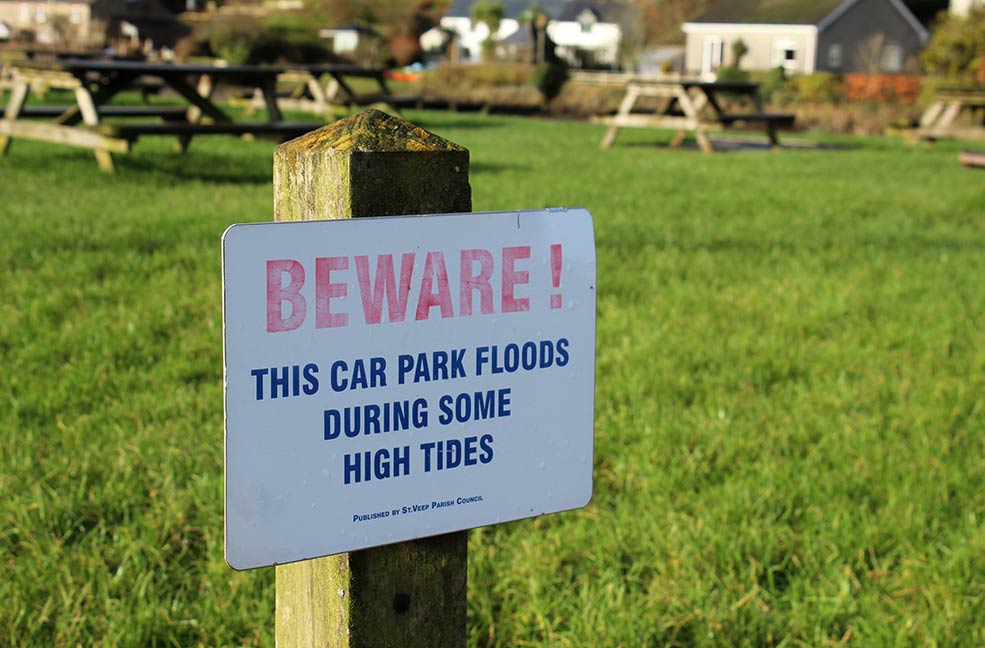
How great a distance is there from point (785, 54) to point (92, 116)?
42.3 metres

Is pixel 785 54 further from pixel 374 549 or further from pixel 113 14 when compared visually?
pixel 374 549

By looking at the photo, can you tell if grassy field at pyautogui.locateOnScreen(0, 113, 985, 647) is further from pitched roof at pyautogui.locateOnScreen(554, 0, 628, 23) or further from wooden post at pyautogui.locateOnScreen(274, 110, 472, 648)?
pitched roof at pyautogui.locateOnScreen(554, 0, 628, 23)

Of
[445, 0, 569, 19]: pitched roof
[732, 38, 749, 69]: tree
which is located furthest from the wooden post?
[445, 0, 569, 19]: pitched roof

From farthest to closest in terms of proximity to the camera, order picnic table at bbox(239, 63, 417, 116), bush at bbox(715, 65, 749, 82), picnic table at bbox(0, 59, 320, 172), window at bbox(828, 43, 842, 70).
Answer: window at bbox(828, 43, 842, 70) → bush at bbox(715, 65, 749, 82) → picnic table at bbox(239, 63, 417, 116) → picnic table at bbox(0, 59, 320, 172)

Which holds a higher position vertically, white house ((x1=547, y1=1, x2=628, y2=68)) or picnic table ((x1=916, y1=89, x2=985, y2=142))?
picnic table ((x1=916, y1=89, x2=985, y2=142))

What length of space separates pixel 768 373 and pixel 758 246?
107 inches

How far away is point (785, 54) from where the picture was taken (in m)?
47.2

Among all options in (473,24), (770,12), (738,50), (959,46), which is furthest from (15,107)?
(473,24)

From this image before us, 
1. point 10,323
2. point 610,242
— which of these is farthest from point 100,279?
point 610,242

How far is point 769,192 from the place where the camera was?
9531 millimetres

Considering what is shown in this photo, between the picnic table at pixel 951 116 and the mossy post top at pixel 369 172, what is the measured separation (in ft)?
49.8

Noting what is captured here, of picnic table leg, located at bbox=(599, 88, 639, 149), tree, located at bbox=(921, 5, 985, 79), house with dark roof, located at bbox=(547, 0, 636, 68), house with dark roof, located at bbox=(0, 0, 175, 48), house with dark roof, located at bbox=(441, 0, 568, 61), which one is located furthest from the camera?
house with dark roof, located at bbox=(441, 0, 568, 61)

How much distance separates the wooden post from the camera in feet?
4.24

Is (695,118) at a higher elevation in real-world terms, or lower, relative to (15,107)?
lower
